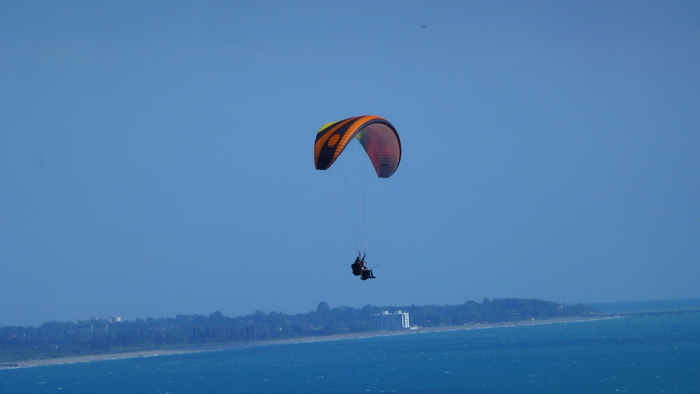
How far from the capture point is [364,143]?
108ft

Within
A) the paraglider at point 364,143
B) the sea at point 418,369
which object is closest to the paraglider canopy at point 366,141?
the paraglider at point 364,143

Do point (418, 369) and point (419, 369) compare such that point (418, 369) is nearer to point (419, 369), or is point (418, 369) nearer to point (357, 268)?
point (419, 369)

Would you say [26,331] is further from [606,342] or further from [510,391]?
[510,391]

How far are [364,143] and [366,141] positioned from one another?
266 mm

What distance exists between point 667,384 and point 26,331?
158 metres

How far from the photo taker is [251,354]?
143 meters

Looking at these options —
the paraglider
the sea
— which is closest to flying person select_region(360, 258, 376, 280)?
the paraglider

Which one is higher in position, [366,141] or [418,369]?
[366,141]

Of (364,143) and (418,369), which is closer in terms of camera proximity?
(364,143)

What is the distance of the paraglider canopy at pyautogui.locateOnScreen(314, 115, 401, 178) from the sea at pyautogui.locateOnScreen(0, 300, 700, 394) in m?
47.7

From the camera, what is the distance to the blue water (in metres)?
81.9

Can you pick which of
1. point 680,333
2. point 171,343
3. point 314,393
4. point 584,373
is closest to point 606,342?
point 680,333

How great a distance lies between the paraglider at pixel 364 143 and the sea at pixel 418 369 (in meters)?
47.7

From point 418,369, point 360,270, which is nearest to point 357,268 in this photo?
point 360,270
